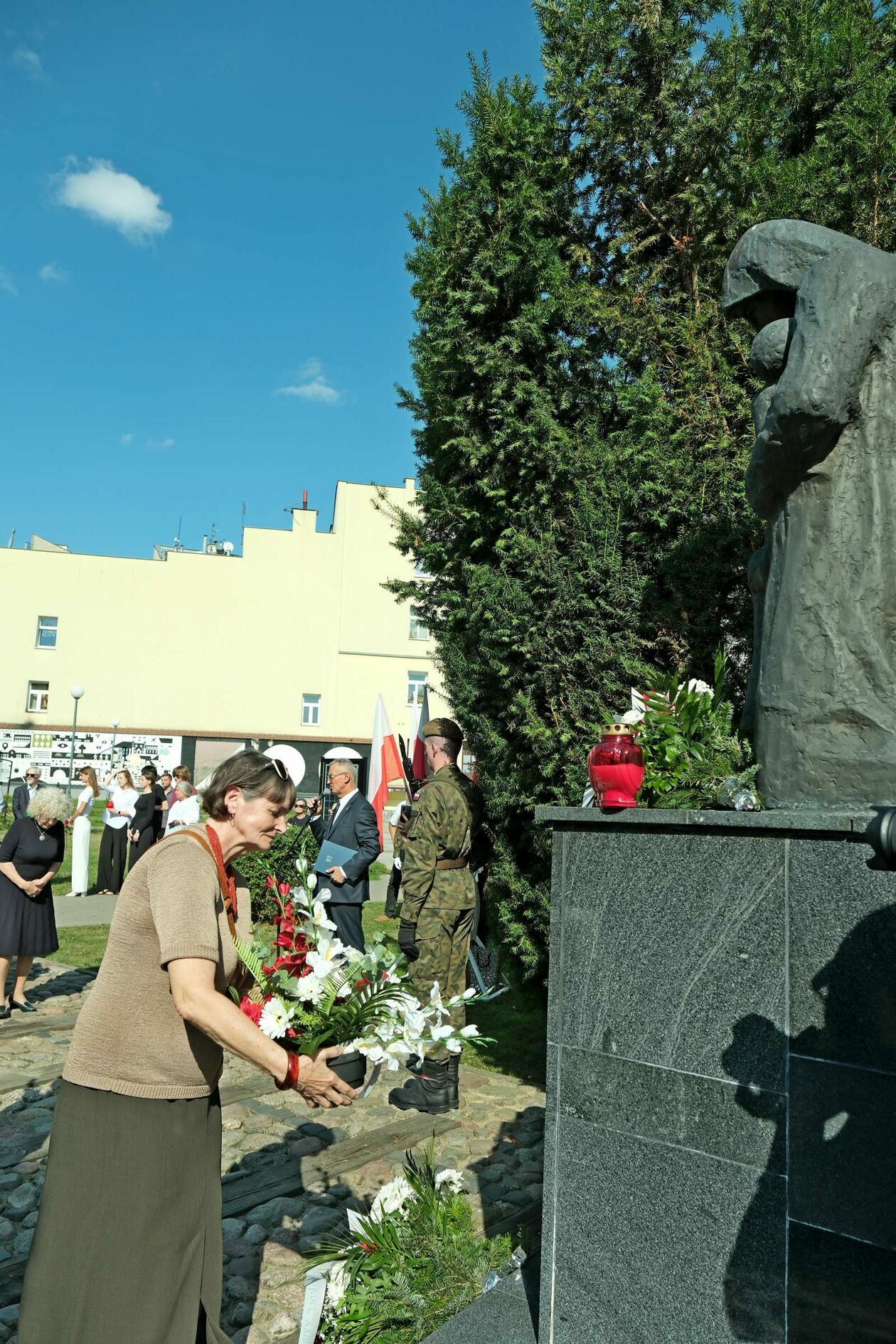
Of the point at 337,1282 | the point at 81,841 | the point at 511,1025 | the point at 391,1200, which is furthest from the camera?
the point at 81,841

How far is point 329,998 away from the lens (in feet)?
8.73

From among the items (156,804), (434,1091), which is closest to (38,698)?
(156,804)

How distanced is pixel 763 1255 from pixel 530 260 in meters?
5.41

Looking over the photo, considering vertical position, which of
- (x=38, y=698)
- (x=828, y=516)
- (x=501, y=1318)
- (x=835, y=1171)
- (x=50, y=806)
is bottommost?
(x=501, y=1318)

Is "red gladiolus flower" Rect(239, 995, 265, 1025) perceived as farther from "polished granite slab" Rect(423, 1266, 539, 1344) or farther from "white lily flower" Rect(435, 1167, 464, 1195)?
"white lily flower" Rect(435, 1167, 464, 1195)

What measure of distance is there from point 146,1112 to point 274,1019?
0.40 m

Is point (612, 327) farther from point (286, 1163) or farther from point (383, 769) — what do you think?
point (383, 769)

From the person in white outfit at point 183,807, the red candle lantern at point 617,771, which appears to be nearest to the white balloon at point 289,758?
the red candle lantern at point 617,771

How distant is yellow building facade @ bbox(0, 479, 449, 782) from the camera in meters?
40.1

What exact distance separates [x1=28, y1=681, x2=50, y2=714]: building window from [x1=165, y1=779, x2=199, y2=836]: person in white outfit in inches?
1033

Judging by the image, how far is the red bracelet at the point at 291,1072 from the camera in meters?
2.49

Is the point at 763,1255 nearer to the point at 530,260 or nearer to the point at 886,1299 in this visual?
the point at 886,1299

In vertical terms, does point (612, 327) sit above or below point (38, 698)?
above

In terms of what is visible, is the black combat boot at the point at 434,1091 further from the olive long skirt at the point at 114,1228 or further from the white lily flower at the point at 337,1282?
the olive long skirt at the point at 114,1228
